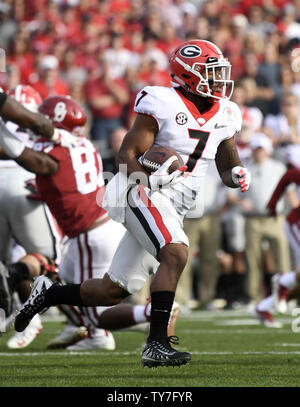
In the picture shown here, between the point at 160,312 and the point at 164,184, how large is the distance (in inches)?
25.5

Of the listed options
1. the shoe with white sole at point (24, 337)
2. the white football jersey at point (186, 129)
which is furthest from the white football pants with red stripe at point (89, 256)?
the white football jersey at point (186, 129)

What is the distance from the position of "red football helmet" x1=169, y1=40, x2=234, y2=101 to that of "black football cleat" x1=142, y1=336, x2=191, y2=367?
137 cm

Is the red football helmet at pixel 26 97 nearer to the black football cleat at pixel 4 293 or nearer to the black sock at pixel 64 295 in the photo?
the black football cleat at pixel 4 293

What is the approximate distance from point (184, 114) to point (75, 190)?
1.52 metres

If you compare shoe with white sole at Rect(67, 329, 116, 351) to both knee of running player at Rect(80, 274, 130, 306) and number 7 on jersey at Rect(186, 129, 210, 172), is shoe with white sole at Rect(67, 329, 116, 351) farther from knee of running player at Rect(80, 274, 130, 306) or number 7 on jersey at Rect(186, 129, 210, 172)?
number 7 on jersey at Rect(186, 129, 210, 172)

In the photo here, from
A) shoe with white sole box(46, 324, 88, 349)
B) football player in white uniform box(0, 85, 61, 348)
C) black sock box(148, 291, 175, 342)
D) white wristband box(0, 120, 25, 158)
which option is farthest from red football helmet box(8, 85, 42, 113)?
black sock box(148, 291, 175, 342)

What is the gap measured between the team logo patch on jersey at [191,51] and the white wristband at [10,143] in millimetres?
1338

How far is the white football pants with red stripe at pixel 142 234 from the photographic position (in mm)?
4730

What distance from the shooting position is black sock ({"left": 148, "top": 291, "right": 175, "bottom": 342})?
4648 mm

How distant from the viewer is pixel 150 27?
1334 cm

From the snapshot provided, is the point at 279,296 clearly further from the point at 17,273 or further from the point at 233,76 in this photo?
the point at 233,76

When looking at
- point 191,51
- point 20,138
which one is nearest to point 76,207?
point 20,138
